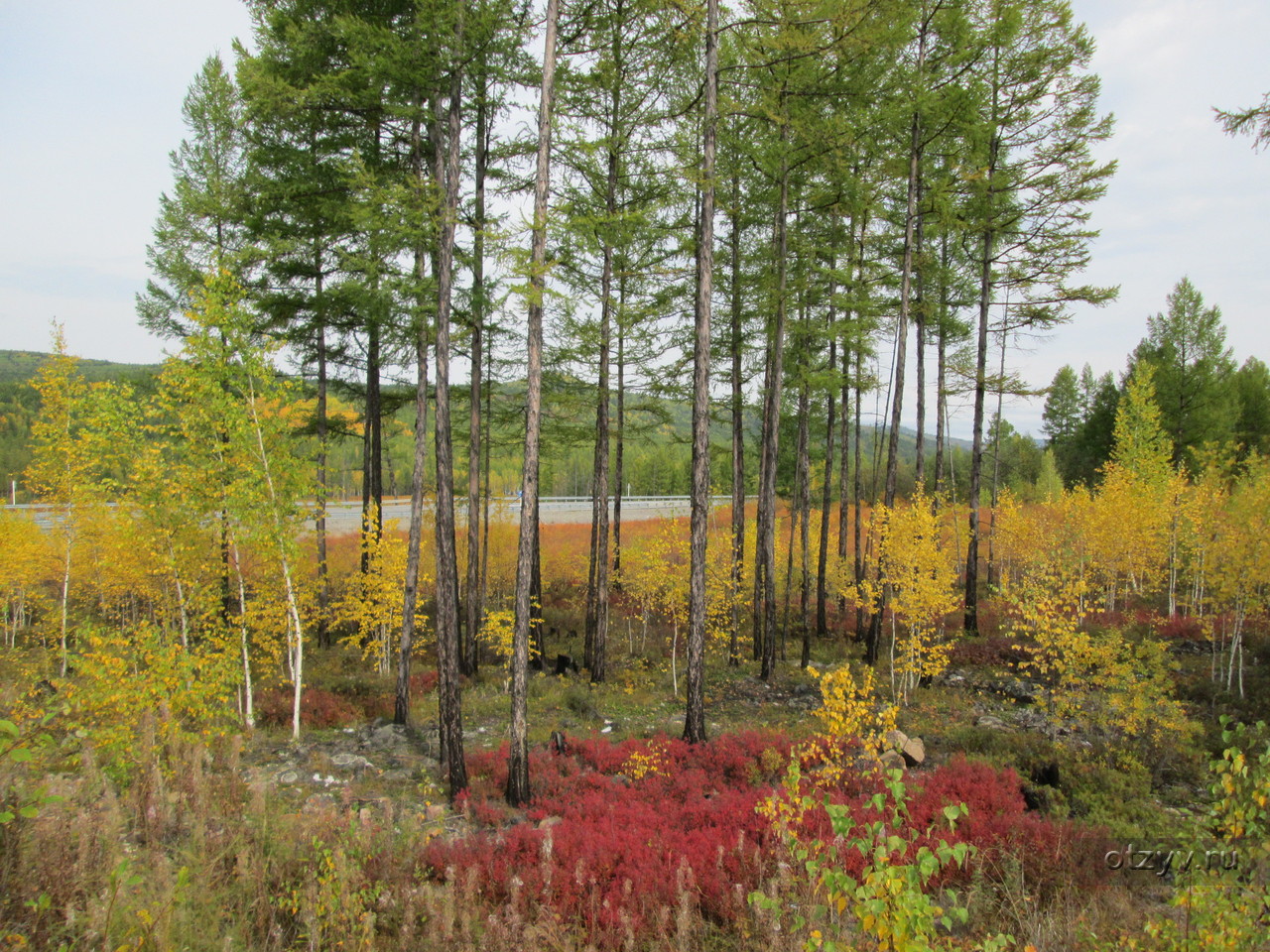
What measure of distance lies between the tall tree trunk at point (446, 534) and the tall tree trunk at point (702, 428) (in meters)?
4.14

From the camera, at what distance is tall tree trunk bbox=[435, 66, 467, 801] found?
29.5ft

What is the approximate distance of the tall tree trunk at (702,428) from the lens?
10.3 metres

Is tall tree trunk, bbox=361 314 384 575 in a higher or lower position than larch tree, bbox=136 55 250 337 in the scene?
lower

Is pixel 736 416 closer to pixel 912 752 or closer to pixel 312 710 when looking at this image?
pixel 912 752

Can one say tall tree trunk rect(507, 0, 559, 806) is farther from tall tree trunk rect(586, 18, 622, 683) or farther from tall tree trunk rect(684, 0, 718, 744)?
tall tree trunk rect(586, 18, 622, 683)

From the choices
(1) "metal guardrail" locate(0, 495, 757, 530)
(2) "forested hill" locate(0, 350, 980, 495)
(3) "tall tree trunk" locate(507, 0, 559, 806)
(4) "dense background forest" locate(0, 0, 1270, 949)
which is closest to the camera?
(4) "dense background forest" locate(0, 0, 1270, 949)

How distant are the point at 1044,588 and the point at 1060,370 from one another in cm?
5981

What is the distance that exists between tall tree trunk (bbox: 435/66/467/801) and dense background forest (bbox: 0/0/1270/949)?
7cm

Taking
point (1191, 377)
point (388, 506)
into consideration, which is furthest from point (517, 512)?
point (1191, 377)

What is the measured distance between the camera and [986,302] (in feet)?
59.2

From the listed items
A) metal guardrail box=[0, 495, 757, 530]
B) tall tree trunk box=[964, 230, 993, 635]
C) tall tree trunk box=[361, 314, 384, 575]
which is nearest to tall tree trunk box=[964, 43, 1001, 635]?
tall tree trunk box=[964, 230, 993, 635]

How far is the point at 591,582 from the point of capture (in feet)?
59.5

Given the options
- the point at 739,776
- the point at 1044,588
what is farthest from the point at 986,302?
the point at 739,776

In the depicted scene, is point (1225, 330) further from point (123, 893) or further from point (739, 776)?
point (123, 893)
